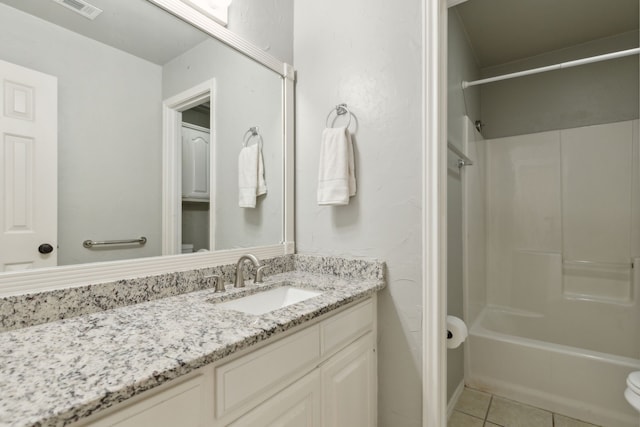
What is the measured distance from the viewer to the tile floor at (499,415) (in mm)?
1685

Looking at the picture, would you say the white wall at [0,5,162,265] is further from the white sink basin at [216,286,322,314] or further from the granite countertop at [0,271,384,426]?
the white sink basin at [216,286,322,314]

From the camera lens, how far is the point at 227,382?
73 centimetres

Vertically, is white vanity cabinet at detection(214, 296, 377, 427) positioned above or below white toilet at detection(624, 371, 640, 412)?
above

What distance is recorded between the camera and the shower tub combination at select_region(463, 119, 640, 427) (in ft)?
5.99

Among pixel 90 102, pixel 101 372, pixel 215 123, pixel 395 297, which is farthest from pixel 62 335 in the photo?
pixel 395 297

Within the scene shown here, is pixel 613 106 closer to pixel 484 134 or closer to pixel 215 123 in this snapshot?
pixel 484 134

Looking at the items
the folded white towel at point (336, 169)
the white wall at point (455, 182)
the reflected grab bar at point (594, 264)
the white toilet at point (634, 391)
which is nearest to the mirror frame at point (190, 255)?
the folded white towel at point (336, 169)

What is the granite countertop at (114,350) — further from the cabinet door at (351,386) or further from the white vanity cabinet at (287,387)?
the cabinet door at (351,386)

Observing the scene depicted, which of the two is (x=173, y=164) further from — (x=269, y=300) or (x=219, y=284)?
(x=269, y=300)

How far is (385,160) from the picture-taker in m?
1.42

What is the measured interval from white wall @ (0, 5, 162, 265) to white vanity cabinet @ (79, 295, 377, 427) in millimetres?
589

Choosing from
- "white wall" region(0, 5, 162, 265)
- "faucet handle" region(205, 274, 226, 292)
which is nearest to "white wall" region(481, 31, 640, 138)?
"faucet handle" region(205, 274, 226, 292)

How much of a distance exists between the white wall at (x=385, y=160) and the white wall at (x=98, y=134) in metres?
0.80

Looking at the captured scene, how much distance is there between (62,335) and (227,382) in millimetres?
428
